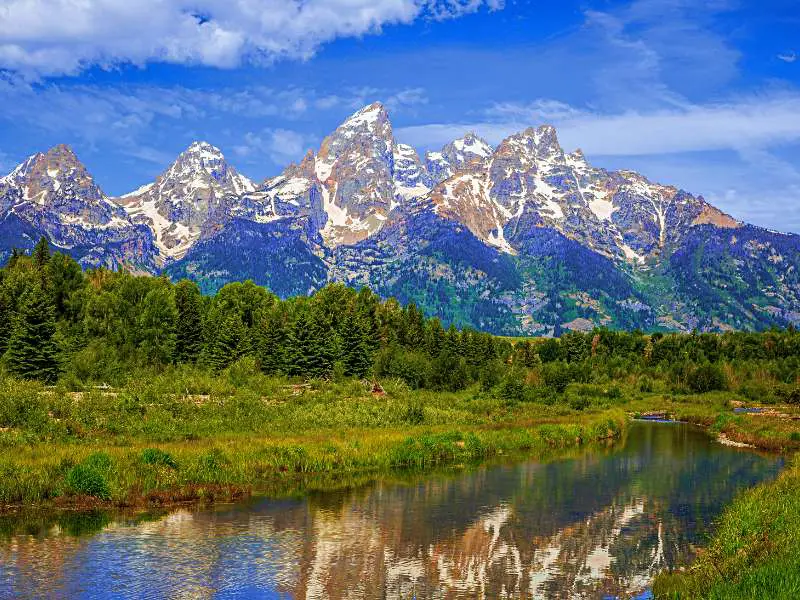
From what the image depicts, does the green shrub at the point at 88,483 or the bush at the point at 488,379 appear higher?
the bush at the point at 488,379

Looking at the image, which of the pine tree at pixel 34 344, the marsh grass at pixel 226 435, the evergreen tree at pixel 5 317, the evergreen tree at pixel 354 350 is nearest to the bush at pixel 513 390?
the marsh grass at pixel 226 435

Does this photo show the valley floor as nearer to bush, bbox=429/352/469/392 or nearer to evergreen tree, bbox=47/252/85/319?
bush, bbox=429/352/469/392

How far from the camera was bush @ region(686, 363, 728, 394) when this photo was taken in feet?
495

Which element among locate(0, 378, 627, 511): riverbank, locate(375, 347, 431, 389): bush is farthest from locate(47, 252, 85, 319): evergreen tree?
locate(0, 378, 627, 511): riverbank

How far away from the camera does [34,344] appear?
334ft

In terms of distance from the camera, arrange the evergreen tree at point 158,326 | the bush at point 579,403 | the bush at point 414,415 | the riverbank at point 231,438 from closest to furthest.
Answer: the riverbank at point 231,438, the bush at point 414,415, the bush at point 579,403, the evergreen tree at point 158,326

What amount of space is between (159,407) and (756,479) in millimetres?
49390

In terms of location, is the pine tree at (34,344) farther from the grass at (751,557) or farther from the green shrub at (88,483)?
the grass at (751,557)

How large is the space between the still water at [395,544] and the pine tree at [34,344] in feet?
216

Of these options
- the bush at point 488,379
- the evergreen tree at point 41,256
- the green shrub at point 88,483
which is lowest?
the green shrub at point 88,483

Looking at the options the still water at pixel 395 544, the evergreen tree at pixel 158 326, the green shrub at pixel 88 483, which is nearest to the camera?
the still water at pixel 395 544

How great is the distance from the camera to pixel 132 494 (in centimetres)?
4441

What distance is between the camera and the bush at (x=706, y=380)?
151m

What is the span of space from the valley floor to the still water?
3106 mm
